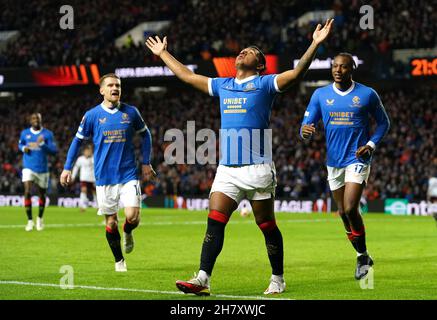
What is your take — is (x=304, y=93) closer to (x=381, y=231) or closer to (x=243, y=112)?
(x=381, y=231)

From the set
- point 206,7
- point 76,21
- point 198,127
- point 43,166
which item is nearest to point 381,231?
point 43,166

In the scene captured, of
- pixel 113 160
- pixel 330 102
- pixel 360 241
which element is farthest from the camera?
pixel 113 160

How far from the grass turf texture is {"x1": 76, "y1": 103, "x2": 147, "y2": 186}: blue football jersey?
1.32 meters

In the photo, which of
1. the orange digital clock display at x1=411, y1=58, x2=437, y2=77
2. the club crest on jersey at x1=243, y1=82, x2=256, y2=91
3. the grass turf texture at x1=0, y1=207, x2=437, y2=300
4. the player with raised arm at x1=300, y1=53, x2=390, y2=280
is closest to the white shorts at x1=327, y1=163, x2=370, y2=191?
the player with raised arm at x1=300, y1=53, x2=390, y2=280

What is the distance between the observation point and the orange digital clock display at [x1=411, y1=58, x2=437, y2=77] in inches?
1366

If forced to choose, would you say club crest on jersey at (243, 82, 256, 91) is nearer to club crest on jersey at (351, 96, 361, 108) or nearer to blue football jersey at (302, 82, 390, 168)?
blue football jersey at (302, 82, 390, 168)

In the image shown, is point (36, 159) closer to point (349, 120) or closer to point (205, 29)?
point (349, 120)

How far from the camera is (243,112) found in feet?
30.6

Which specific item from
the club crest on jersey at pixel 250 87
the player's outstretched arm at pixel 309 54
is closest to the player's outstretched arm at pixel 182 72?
the club crest on jersey at pixel 250 87

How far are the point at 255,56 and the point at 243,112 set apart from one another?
24.5 inches

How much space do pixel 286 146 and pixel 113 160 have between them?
2561 centimetres

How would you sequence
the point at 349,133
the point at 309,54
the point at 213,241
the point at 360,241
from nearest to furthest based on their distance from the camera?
1. the point at 309,54
2. the point at 213,241
3. the point at 360,241
4. the point at 349,133

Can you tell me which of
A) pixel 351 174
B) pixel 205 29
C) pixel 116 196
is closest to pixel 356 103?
pixel 351 174

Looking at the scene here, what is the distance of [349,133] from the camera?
11570 mm
